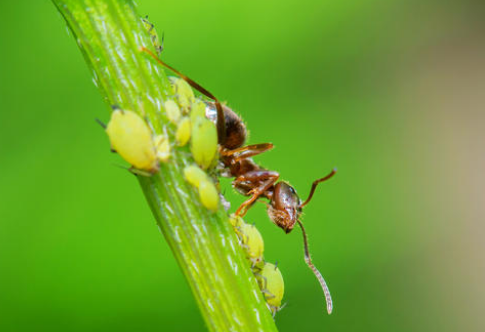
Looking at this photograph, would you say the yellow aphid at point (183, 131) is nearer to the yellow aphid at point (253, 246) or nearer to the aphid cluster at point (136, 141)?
the aphid cluster at point (136, 141)

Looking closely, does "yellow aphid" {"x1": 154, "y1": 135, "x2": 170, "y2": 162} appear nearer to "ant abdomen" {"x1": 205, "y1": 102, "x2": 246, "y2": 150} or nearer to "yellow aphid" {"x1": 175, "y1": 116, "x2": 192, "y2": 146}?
"yellow aphid" {"x1": 175, "y1": 116, "x2": 192, "y2": 146}

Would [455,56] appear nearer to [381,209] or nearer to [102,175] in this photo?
[381,209]

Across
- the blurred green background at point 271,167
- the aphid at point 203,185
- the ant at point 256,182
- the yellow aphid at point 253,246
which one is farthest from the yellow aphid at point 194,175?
the blurred green background at point 271,167

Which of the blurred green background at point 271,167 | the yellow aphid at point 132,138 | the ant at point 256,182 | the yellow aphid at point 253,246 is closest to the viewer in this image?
the yellow aphid at point 132,138

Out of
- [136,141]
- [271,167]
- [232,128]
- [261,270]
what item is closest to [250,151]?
[232,128]

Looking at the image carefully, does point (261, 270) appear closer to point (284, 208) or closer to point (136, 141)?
point (136, 141)

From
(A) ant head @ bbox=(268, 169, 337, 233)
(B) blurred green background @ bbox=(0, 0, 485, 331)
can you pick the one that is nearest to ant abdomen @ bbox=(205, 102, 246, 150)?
(A) ant head @ bbox=(268, 169, 337, 233)
